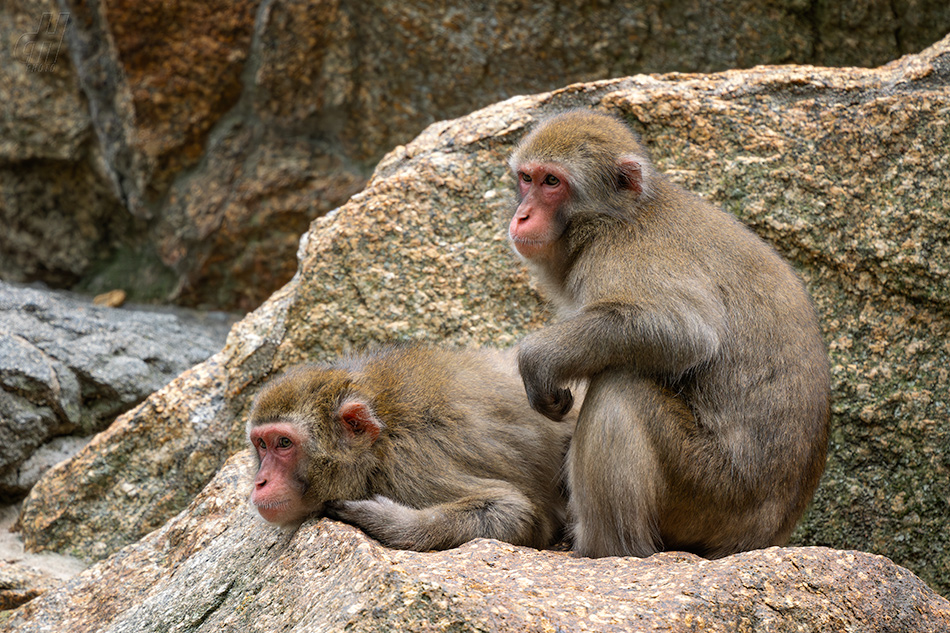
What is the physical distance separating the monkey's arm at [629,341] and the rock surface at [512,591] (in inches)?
25.9

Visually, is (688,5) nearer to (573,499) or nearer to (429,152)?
(429,152)

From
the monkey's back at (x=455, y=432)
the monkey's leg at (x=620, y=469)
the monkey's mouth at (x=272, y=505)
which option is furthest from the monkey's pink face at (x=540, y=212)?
the monkey's mouth at (x=272, y=505)

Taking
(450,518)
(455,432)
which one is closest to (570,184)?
(455,432)

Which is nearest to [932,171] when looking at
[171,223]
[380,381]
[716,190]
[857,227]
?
[857,227]

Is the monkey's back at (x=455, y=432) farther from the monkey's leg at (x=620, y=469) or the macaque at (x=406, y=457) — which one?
the monkey's leg at (x=620, y=469)

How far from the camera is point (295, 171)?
790 cm

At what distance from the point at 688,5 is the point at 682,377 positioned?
13.6 feet

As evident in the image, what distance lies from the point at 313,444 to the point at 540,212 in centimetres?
128

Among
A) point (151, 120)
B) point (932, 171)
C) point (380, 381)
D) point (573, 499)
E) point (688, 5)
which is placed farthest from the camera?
point (151, 120)

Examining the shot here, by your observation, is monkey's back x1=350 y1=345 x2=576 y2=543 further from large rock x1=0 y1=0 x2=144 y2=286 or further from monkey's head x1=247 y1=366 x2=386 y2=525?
large rock x1=0 y1=0 x2=144 y2=286

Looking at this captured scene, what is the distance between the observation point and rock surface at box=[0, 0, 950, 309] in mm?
7340

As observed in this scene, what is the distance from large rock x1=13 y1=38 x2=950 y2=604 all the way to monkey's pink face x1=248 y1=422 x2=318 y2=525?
1.26m

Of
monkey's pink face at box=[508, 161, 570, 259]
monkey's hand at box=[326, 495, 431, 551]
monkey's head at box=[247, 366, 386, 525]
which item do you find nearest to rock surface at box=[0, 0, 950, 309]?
monkey's pink face at box=[508, 161, 570, 259]

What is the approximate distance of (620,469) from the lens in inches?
145
